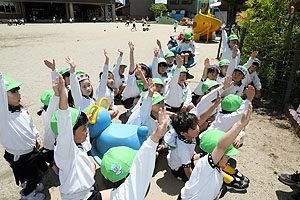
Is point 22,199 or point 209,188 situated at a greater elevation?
point 209,188

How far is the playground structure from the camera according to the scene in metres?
16.9

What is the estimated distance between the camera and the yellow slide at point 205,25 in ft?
55.3

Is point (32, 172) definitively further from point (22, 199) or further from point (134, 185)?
point (134, 185)

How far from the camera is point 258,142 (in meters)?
3.98

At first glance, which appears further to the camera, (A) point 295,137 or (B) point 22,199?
(A) point 295,137

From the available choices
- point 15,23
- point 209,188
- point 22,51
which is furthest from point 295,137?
point 15,23

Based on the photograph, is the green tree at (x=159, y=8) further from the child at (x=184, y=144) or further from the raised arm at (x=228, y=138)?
the raised arm at (x=228, y=138)

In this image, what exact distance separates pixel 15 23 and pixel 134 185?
134ft

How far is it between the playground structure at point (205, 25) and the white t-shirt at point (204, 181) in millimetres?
16760

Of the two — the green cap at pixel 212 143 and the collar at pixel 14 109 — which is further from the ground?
the collar at pixel 14 109

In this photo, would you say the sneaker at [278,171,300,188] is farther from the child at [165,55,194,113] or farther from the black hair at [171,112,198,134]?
the child at [165,55,194,113]

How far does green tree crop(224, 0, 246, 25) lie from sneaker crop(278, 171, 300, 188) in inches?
931

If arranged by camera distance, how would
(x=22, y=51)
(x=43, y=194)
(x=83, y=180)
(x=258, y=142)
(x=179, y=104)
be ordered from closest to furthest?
(x=83, y=180), (x=43, y=194), (x=258, y=142), (x=179, y=104), (x=22, y=51)


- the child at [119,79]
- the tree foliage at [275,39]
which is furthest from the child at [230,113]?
the tree foliage at [275,39]
